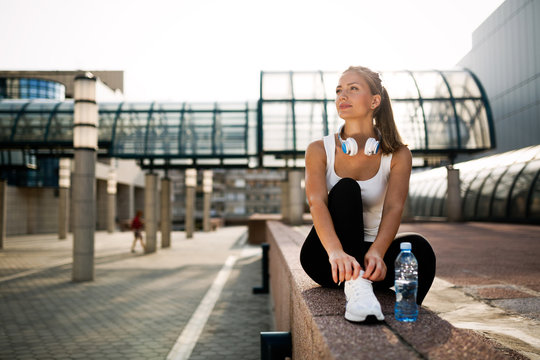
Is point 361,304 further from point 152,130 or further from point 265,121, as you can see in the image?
point 152,130

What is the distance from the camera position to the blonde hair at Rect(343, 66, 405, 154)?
2664 millimetres

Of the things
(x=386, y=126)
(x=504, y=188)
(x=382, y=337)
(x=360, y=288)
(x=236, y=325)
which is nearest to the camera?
(x=382, y=337)

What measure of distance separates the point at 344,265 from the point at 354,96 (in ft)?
3.74

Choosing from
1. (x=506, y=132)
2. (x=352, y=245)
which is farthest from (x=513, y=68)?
(x=352, y=245)

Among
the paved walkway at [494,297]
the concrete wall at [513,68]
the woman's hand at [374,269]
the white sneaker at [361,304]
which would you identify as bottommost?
the paved walkway at [494,297]

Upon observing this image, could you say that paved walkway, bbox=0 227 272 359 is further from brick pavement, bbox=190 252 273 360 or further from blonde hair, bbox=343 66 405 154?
blonde hair, bbox=343 66 405 154

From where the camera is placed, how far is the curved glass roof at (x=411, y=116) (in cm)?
1914

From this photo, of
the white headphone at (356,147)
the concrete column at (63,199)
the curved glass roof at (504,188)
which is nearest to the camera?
the white headphone at (356,147)

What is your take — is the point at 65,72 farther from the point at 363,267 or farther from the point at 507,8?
the point at 363,267

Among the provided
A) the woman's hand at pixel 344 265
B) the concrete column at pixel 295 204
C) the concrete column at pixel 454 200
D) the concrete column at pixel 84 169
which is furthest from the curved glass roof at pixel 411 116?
the woman's hand at pixel 344 265

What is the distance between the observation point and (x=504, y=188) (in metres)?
20.0

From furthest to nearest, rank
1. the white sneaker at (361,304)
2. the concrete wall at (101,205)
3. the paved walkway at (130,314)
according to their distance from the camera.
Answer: the concrete wall at (101,205) → the paved walkway at (130,314) → the white sneaker at (361,304)

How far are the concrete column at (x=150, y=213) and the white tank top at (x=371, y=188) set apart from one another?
17.1 m

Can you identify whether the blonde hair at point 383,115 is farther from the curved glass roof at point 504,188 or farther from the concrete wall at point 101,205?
the concrete wall at point 101,205
